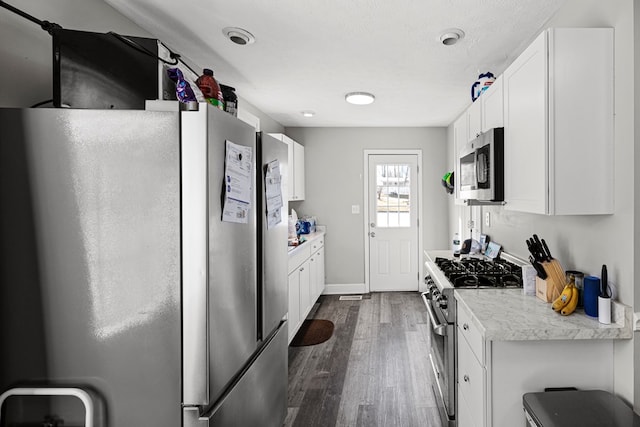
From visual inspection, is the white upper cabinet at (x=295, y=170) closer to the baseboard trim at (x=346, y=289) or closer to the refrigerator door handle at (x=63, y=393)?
the baseboard trim at (x=346, y=289)

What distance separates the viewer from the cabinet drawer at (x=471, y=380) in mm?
1547

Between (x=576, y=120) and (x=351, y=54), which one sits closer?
(x=576, y=120)

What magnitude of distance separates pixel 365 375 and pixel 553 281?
5.45 feet

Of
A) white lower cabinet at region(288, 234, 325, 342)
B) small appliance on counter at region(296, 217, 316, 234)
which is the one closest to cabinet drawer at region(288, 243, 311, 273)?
white lower cabinet at region(288, 234, 325, 342)

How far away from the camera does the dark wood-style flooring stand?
7.69 feet

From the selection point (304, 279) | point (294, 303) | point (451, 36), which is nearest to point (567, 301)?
point (451, 36)

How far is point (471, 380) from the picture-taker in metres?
1.71

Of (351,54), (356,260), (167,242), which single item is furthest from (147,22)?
(356,260)

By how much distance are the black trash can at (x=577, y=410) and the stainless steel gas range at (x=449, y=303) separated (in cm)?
66

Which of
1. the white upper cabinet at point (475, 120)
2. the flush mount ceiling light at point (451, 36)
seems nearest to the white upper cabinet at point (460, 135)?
the white upper cabinet at point (475, 120)

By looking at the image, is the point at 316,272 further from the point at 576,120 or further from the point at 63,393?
the point at 63,393

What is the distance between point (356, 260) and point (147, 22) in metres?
3.97

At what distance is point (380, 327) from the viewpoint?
3.92 meters

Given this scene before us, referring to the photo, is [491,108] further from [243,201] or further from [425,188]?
[425,188]
